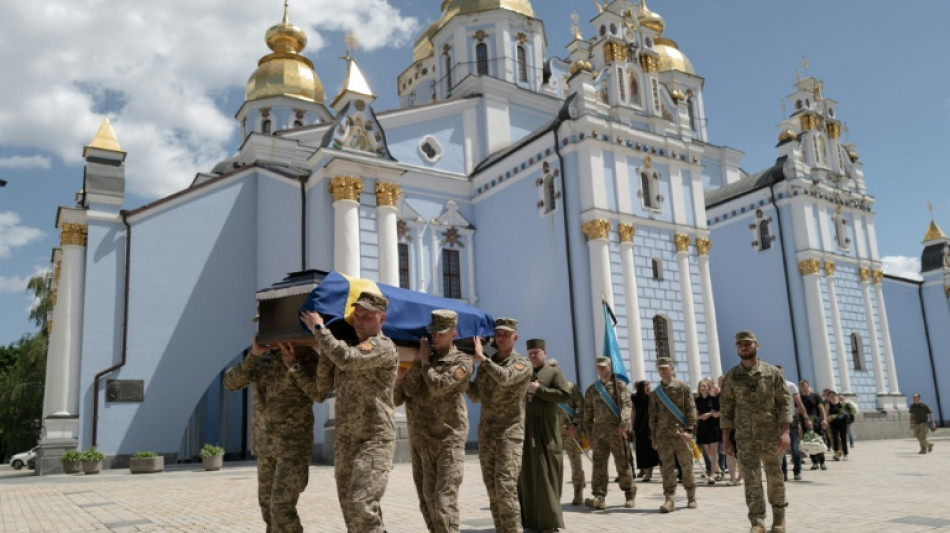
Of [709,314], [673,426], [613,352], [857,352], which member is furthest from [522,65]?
[673,426]

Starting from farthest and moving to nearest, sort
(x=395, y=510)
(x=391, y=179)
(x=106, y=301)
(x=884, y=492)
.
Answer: (x=391, y=179), (x=106, y=301), (x=884, y=492), (x=395, y=510)

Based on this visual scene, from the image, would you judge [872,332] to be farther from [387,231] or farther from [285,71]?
[285,71]

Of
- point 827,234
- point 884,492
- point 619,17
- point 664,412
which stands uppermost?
point 619,17

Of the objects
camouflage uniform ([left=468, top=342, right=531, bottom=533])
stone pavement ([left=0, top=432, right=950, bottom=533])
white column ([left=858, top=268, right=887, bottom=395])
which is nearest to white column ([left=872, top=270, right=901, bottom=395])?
white column ([left=858, top=268, right=887, bottom=395])

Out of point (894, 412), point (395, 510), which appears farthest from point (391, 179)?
point (894, 412)

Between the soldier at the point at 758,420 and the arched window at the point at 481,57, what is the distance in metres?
24.0

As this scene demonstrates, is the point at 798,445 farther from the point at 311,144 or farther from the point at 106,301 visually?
the point at 311,144

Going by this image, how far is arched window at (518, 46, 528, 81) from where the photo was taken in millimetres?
30562

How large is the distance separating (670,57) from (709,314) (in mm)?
19149

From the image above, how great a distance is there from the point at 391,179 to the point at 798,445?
13426mm

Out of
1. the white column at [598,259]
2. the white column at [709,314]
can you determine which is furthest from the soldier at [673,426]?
the white column at [709,314]

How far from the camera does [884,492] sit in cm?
1038

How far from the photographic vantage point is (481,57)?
100 ft

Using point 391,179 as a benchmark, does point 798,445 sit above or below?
below
